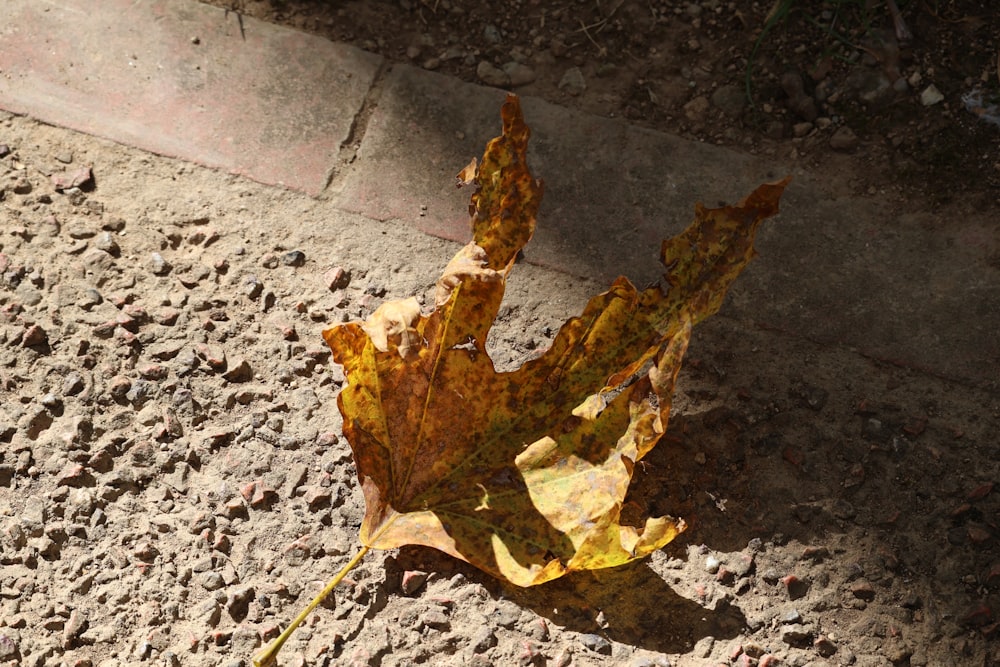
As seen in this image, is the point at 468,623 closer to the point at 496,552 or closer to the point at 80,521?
the point at 496,552

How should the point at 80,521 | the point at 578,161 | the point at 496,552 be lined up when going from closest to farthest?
the point at 496,552 < the point at 80,521 < the point at 578,161

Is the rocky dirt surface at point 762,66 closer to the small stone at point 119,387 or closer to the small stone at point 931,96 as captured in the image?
the small stone at point 931,96

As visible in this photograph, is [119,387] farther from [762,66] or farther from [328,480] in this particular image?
[762,66]

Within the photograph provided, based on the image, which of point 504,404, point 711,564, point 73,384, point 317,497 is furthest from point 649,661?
point 73,384

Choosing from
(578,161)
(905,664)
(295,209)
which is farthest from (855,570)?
(295,209)

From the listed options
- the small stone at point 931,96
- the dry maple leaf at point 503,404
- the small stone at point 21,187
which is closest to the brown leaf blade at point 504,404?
the dry maple leaf at point 503,404

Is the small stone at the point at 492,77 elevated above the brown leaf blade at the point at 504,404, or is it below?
Result: above

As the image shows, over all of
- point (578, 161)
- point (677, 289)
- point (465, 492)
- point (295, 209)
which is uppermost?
point (578, 161)
